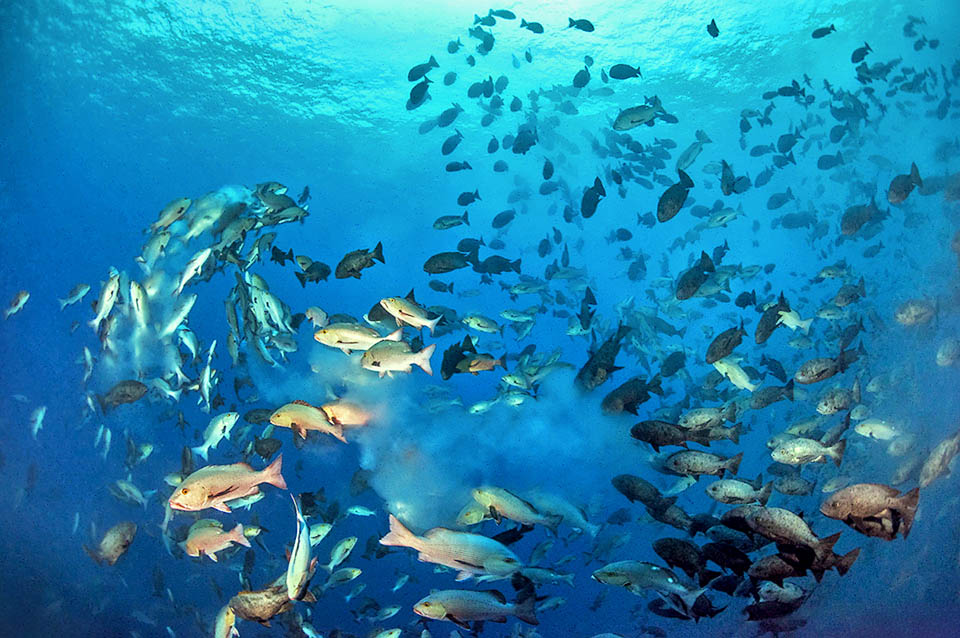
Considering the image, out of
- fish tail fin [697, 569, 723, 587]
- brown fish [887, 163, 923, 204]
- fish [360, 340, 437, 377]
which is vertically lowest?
fish tail fin [697, 569, 723, 587]

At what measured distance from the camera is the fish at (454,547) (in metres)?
4.34

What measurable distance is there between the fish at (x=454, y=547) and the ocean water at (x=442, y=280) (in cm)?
194

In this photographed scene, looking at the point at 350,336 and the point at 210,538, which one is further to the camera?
the point at 350,336

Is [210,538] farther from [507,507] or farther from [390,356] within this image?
[507,507]

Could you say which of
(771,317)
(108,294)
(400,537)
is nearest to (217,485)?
(400,537)

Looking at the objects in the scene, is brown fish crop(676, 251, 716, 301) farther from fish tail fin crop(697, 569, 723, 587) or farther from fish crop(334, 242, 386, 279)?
fish crop(334, 242, 386, 279)

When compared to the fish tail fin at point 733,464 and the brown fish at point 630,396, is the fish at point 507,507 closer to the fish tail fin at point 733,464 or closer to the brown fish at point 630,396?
the brown fish at point 630,396

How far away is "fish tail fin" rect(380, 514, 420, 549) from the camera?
4262 millimetres

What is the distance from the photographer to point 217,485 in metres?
4.34

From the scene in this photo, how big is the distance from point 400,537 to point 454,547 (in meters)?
0.44

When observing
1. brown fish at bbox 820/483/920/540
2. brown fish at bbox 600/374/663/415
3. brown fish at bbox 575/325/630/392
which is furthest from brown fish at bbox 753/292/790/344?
brown fish at bbox 820/483/920/540

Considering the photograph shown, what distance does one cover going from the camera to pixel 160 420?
45.4ft

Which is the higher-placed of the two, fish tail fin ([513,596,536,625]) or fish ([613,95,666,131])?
fish ([613,95,666,131])

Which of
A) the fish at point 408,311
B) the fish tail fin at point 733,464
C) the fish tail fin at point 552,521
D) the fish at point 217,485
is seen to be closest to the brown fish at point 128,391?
the fish at point 217,485
